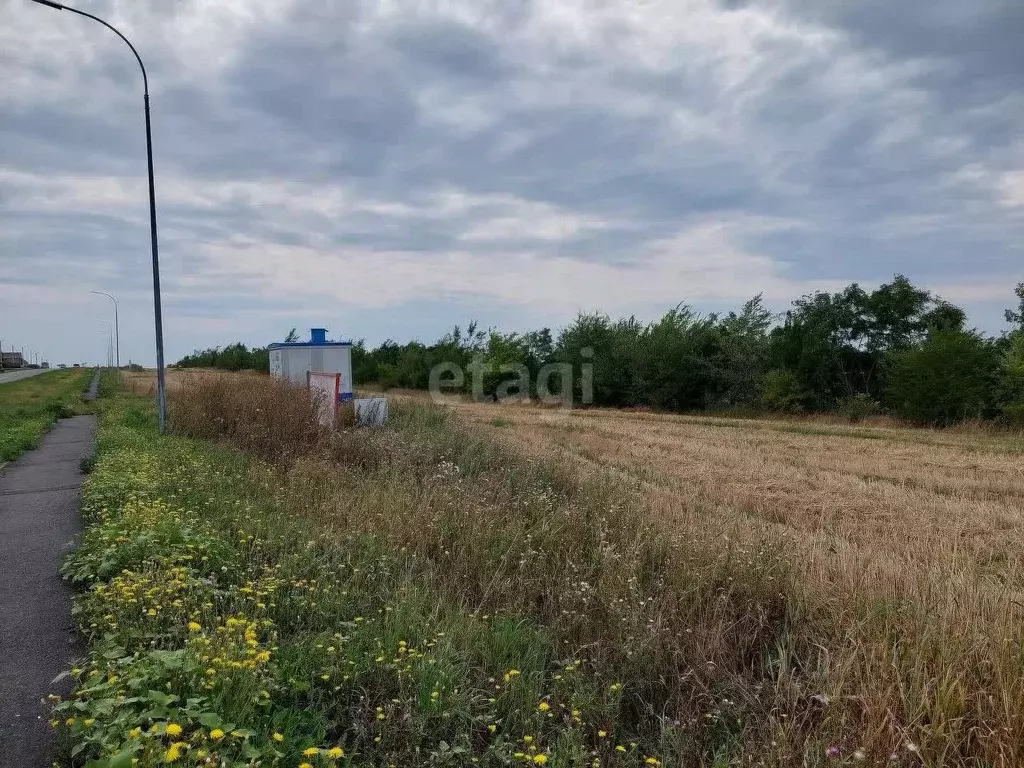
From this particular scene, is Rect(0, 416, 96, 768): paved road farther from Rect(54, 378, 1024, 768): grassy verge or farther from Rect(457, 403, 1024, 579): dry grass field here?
Rect(457, 403, 1024, 579): dry grass field

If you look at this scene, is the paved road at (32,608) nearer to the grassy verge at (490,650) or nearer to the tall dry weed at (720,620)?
the grassy verge at (490,650)

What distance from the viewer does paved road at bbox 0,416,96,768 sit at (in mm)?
3459

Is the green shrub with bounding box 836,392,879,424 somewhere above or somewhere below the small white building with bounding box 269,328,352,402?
below

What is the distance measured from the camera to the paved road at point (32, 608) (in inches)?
136

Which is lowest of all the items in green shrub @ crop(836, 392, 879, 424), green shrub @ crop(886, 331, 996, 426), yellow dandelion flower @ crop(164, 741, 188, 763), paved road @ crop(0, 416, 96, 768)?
paved road @ crop(0, 416, 96, 768)

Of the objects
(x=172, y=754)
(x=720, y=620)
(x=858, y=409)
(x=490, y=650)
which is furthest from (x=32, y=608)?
(x=858, y=409)

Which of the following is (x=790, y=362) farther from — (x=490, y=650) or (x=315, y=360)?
(x=490, y=650)

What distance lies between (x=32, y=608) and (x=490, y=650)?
11.5ft

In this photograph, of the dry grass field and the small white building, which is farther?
the small white building

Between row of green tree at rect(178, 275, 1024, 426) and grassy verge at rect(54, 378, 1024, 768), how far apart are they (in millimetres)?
24589

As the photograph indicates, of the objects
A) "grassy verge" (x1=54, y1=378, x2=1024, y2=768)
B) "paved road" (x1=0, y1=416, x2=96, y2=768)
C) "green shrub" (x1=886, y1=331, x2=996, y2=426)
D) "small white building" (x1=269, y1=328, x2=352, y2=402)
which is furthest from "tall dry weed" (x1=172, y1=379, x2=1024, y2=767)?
"green shrub" (x1=886, y1=331, x2=996, y2=426)

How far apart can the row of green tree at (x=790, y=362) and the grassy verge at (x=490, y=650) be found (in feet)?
80.7


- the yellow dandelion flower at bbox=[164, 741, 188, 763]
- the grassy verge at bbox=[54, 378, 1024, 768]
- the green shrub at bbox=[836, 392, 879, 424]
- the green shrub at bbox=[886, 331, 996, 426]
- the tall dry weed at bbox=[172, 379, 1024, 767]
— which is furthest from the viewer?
the green shrub at bbox=[836, 392, 879, 424]

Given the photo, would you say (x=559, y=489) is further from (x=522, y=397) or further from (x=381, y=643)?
(x=522, y=397)
